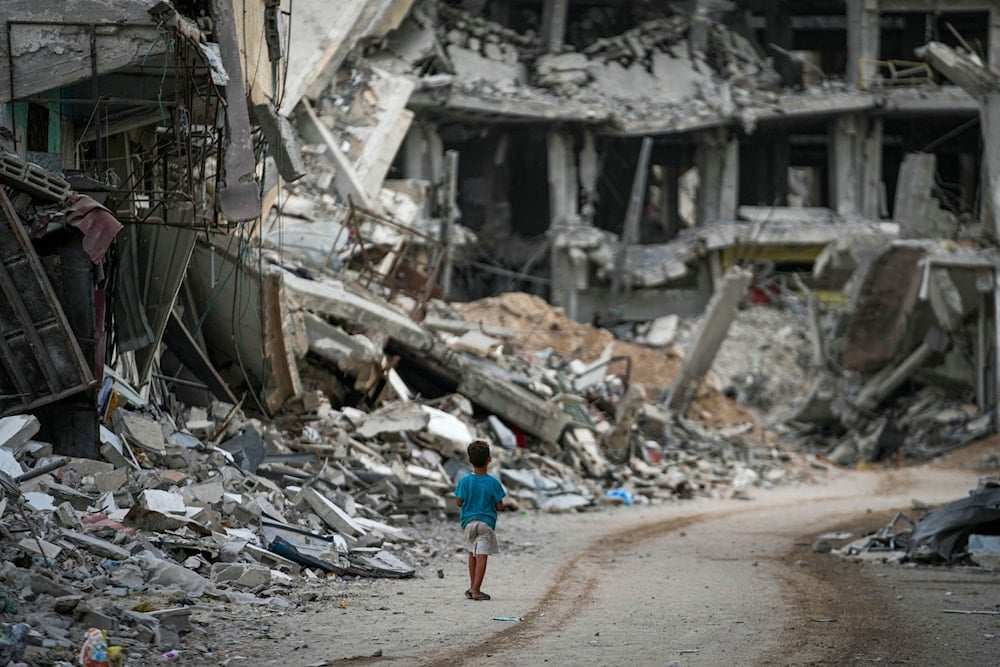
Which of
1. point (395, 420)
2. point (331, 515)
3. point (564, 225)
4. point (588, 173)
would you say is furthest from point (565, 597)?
point (588, 173)

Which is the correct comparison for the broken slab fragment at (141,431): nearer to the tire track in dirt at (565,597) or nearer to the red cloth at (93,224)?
the red cloth at (93,224)

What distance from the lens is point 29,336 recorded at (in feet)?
30.8

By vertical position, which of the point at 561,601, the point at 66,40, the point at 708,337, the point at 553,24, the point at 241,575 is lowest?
the point at 708,337

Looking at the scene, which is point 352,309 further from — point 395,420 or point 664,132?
point 664,132

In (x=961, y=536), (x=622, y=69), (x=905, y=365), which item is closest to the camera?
(x=961, y=536)

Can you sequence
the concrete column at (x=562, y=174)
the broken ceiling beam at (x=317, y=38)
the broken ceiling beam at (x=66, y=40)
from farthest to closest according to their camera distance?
1. the concrete column at (x=562, y=174)
2. the broken ceiling beam at (x=317, y=38)
3. the broken ceiling beam at (x=66, y=40)

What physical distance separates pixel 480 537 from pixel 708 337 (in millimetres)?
16460

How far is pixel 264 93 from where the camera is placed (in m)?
14.3

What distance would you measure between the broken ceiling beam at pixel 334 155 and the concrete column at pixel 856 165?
762 inches

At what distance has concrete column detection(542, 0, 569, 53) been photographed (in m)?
39.5

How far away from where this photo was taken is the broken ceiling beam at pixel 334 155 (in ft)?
80.5

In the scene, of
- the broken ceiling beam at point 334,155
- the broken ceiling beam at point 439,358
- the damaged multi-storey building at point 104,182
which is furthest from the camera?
the broken ceiling beam at point 334,155

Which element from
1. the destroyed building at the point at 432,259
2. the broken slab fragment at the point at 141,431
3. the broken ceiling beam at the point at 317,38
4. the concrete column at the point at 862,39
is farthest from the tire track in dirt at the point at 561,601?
the concrete column at the point at 862,39

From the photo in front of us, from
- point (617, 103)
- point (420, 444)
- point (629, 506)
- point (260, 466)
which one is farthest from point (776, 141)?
point (260, 466)
